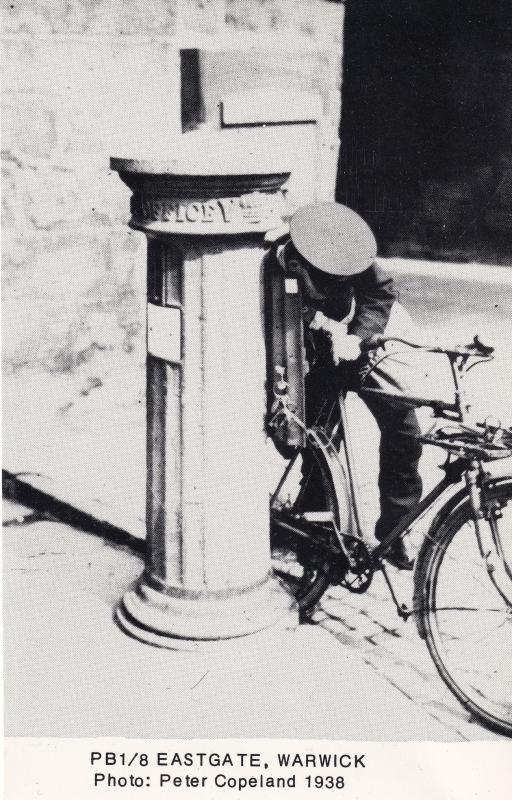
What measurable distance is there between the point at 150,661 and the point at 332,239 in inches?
59.4

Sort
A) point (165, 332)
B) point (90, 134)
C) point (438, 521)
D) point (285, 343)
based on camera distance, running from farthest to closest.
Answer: point (90, 134) → point (285, 343) → point (165, 332) → point (438, 521)

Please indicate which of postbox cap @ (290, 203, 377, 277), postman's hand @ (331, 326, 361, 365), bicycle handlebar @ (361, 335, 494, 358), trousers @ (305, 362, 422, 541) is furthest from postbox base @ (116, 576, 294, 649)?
postbox cap @ (290, 203, 377, 277)

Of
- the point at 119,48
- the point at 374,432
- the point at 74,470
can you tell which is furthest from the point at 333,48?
the point at 74,470

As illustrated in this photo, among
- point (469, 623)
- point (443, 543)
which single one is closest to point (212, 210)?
point (443, 543)

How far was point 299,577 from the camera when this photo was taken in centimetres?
422

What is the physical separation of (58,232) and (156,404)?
9.30ft

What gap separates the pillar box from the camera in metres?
3.36

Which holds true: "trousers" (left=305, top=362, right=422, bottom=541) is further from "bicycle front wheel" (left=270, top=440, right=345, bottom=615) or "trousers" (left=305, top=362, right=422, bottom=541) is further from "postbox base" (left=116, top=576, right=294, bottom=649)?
"postbox base" (left=116, top=576, right=294, bottom=649)

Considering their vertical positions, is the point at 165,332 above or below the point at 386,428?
above

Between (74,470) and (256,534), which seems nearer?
(256,534)

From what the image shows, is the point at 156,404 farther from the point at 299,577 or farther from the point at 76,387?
the point at 76,387

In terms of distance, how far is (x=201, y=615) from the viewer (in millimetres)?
3711

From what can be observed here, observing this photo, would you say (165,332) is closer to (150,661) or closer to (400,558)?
(150,661)

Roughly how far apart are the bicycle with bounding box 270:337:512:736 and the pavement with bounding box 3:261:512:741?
133 mm
